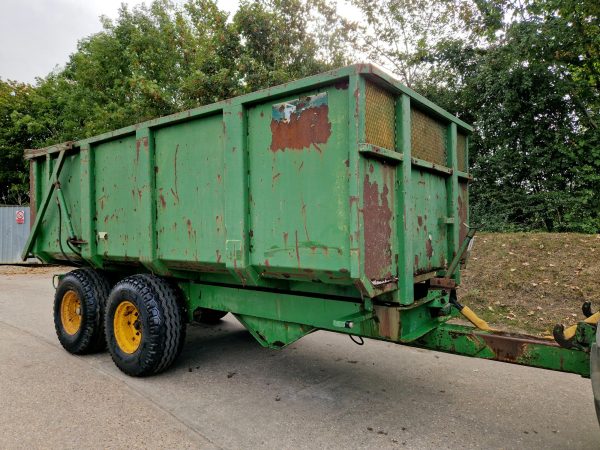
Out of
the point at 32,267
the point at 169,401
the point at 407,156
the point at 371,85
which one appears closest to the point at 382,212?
the point at 407,156

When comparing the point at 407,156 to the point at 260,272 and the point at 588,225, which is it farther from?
the point at 588,225

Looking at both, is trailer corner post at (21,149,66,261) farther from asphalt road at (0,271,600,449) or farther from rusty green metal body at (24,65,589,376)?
asphalt road at (0,271,600,449)

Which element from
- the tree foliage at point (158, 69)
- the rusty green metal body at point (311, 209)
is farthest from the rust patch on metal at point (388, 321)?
the tree foliage at point (158, 69)

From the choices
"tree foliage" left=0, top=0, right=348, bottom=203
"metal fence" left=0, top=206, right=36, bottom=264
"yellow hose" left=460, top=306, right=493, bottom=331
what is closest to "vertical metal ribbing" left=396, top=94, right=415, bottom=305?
"yellow hose" left=460, top=306, right=493, bottom=331

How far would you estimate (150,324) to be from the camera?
401cm

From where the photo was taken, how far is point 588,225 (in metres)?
10.4

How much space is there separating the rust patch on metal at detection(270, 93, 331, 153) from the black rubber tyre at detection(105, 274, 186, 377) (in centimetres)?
201

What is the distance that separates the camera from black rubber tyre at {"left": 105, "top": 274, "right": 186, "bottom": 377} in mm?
4016

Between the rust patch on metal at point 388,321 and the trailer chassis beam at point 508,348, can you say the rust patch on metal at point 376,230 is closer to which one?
the rust patch on metal at point 388,321

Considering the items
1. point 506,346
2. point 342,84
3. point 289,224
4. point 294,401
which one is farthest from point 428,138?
point 294,401

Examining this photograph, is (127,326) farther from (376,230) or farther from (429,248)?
(429,248)

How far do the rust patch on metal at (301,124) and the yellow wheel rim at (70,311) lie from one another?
361cm

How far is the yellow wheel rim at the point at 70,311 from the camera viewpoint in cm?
515

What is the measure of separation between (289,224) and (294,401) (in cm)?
164
